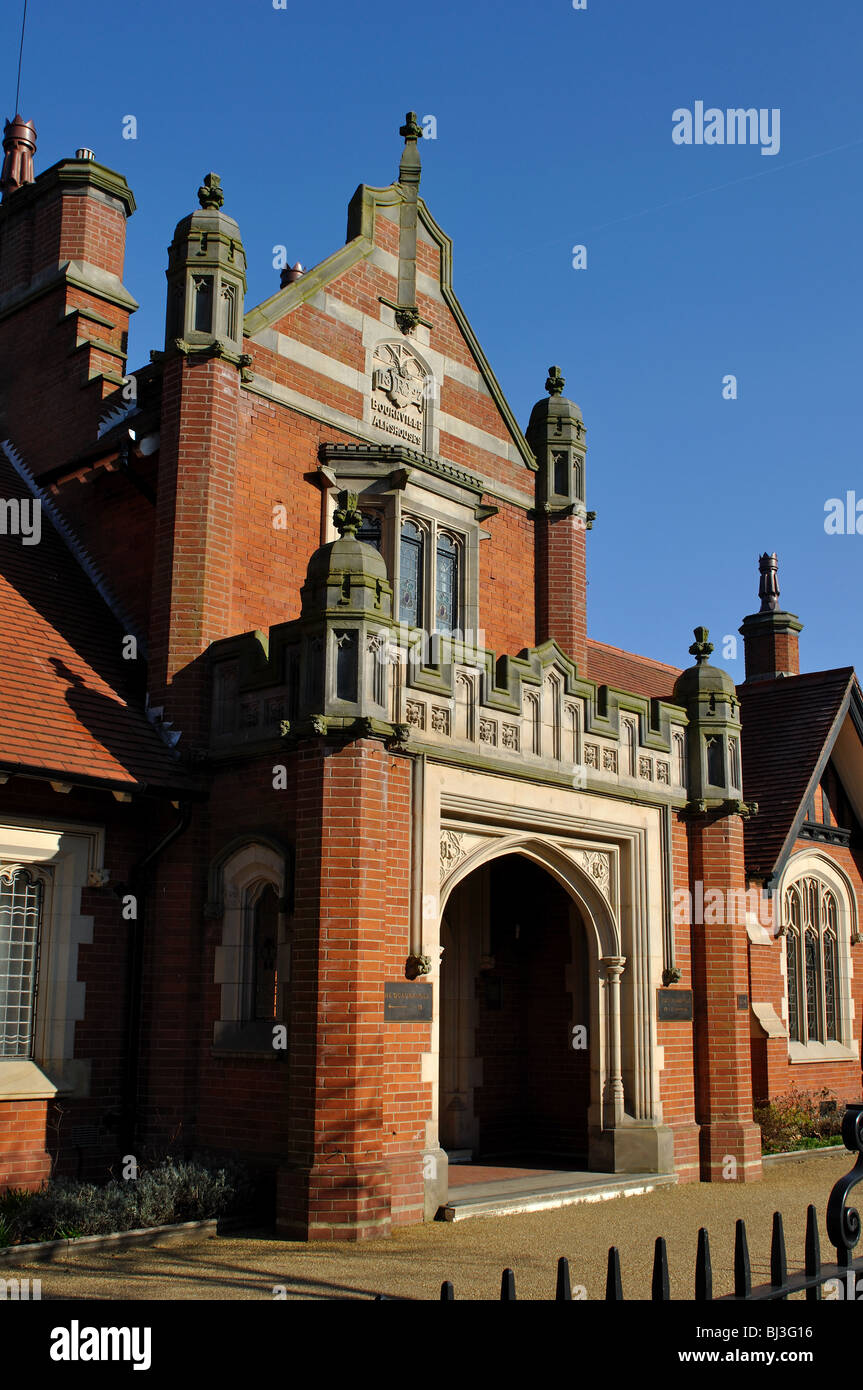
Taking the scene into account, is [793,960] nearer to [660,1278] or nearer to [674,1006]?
[674,1006]

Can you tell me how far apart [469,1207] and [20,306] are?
41.2 ft

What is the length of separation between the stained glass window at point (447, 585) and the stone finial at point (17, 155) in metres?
9.06

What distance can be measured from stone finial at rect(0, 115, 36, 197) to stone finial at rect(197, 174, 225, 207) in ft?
21.7

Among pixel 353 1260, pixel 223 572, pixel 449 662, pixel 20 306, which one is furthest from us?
pixel 20 306

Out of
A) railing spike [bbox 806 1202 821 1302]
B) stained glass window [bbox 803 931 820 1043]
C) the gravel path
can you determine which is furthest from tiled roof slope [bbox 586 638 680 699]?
railing spike [bbox 806 1202 821 1302]

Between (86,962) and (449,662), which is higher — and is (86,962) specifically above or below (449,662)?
below

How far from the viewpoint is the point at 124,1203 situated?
1008cm

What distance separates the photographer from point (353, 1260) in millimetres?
9375

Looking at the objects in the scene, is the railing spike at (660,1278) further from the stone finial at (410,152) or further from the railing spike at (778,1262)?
the stone finial at (410,152)

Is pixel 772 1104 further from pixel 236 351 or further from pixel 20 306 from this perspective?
pixel 20 306

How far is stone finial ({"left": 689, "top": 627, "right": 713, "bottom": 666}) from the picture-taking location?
53.5 ft

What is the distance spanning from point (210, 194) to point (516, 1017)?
411 inches

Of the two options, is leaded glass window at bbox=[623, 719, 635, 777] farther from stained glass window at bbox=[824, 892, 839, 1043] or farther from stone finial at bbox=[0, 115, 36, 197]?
stone finial at bbox=[0, 115, 36, 197]

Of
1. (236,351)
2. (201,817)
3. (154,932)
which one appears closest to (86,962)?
(154,932)
